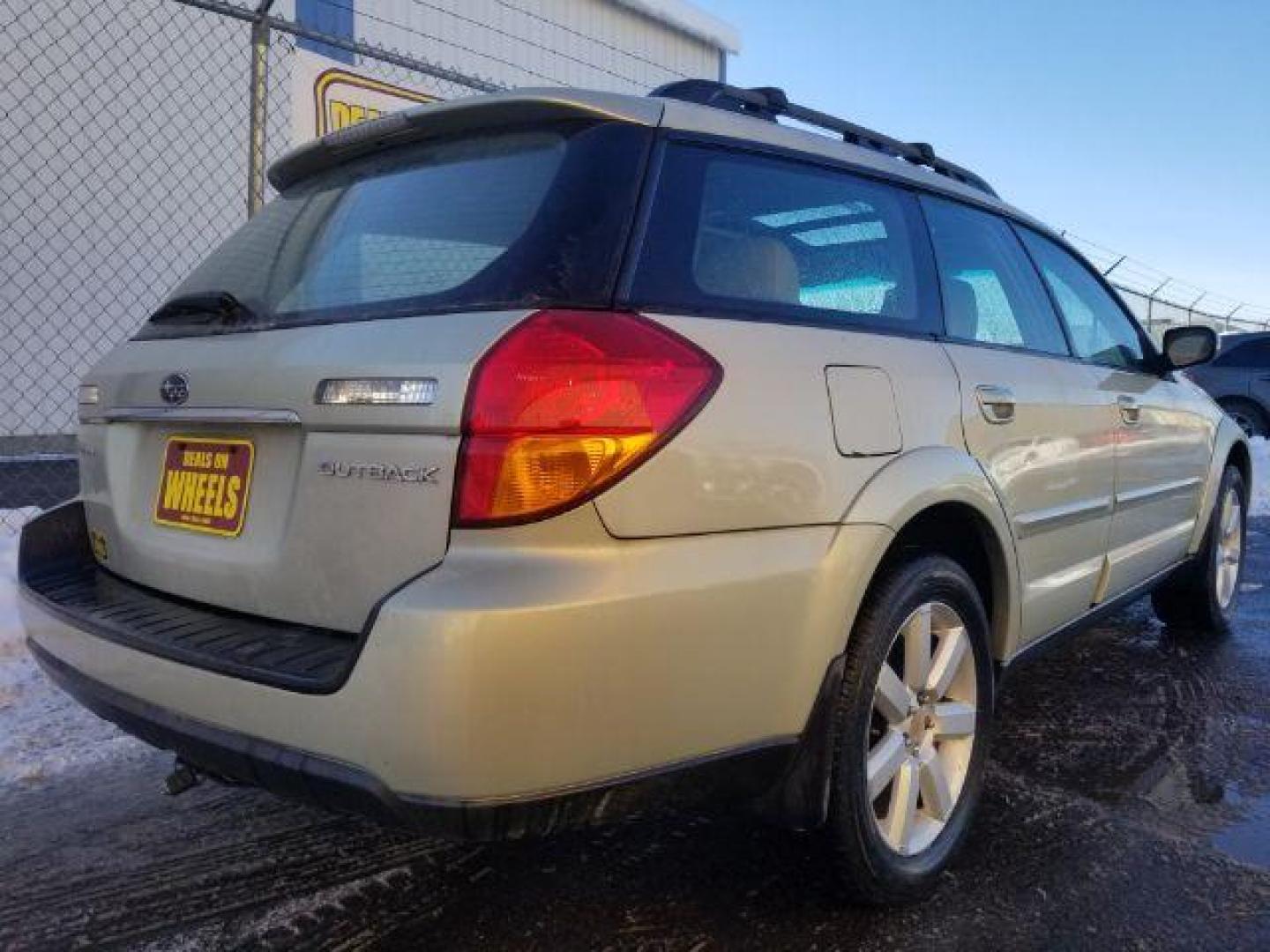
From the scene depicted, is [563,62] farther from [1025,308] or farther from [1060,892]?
[1060,892]

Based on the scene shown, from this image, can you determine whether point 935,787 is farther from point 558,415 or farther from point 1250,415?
point 1250,415

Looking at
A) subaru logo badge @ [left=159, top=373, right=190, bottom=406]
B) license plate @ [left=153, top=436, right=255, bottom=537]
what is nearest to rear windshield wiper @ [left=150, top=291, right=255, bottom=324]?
subaru logo badge @ [left=159, top=373, right=190, bottom=406]

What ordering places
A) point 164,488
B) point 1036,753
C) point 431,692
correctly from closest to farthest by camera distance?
point 431,692
point 164,488
point 1036,753

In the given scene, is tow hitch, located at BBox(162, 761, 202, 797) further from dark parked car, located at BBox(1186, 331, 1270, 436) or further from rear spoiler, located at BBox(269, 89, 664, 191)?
dark parked car, located at BBox(1186, 331, 1270, 436)

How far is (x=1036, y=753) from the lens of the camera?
3.26 m

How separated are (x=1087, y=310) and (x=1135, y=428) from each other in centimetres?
47

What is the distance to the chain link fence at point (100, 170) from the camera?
8.62 m

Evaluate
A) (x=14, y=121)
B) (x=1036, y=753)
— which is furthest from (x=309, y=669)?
(x=14, y=121)

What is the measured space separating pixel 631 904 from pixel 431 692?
1.00 metres

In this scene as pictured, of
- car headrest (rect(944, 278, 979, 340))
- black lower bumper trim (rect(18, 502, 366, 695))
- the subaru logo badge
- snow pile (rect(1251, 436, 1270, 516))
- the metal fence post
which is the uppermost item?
the metal fence post

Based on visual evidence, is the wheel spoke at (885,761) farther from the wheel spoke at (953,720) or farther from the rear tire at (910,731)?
the wheel spoke at (953,720)

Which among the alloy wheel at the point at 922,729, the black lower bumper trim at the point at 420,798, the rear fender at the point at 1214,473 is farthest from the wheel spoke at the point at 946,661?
the rear fender at the point at 1214,473

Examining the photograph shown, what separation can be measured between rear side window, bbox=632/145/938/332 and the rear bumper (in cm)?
51

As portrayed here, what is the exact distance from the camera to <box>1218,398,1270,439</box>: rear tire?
13.7 metres
